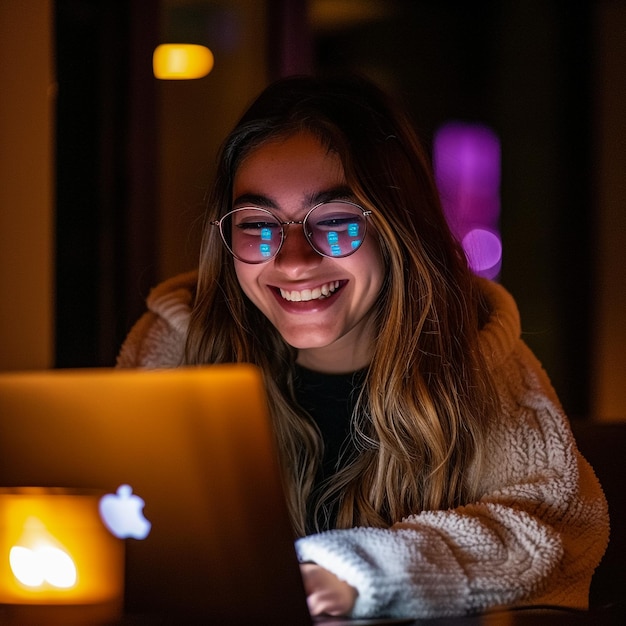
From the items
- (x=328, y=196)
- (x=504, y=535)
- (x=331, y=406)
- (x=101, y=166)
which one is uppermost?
(x=101, y=166)

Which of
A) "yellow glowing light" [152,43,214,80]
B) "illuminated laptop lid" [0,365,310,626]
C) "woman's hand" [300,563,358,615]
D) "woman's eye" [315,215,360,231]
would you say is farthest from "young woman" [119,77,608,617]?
"yellow glowing light" [152,43,214,80]

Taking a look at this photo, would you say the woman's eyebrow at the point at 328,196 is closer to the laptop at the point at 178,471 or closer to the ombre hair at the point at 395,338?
the ombre hair at the point at 395,338

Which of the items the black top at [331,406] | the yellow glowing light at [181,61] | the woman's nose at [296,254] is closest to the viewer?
the woman's nose at [296,254]

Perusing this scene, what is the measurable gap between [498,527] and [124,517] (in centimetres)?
57

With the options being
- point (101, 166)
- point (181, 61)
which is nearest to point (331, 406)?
point (101, 166)

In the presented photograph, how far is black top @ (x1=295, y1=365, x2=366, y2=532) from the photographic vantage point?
159cm

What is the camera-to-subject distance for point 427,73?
5309 mm

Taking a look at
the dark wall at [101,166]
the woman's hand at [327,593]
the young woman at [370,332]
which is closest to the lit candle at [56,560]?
the woman's hand at [327,593]

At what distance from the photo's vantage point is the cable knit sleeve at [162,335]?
1.68 meters

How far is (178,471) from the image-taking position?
84 centimetres

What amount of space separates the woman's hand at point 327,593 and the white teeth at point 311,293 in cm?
55

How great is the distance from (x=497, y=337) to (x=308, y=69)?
188 cm

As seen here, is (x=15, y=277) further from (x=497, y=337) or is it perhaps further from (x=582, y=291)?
(x=582, y=291)

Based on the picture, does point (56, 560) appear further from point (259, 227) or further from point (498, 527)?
point (259, 227)
